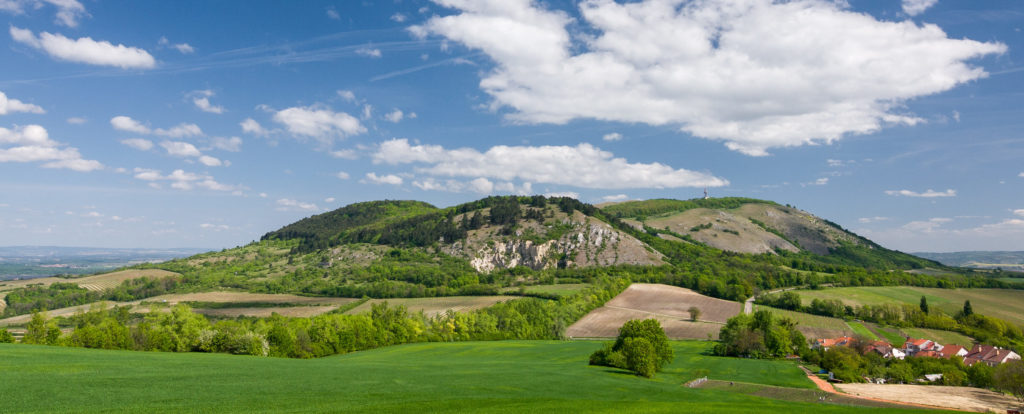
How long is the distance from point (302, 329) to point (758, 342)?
80.3 meters

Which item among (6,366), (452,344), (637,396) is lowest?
(452,344)

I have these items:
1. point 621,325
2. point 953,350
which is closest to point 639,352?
point 621,325

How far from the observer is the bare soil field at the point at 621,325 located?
110 m

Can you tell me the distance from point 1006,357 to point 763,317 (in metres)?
35.8

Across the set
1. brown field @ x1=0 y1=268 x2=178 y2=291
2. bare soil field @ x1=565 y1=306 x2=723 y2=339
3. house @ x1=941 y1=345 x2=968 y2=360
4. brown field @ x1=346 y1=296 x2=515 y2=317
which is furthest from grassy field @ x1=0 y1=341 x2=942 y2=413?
brown field @ x1=0 y1=268 x2=178 y2=291

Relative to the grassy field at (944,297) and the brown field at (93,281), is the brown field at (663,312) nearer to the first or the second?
the grassy field at (944,297)

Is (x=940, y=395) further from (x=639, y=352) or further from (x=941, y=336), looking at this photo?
(x=941, y=336)

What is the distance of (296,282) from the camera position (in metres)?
198

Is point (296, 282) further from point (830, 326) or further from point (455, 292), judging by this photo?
point (830, 326)

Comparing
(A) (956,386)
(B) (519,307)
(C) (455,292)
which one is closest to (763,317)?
(A) (956,386)

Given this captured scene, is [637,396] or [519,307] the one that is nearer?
[637,396]

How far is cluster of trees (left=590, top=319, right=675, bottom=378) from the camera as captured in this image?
6097 cm

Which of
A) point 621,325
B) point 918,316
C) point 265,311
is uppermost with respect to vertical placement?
point 918,316

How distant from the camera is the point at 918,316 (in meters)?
115
